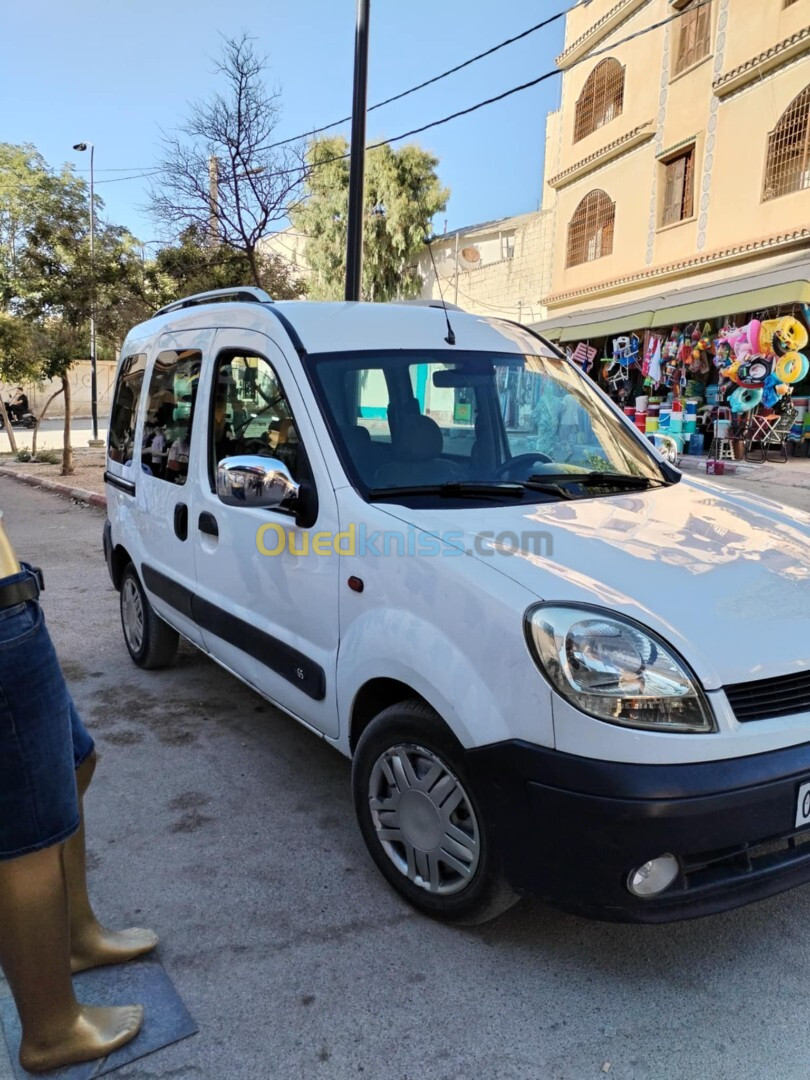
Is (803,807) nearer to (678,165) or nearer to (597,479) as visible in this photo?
(597,479)

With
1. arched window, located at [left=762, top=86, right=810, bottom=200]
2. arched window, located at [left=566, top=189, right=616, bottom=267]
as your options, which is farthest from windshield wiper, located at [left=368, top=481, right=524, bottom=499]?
arched window, located at [left=566, top=189, right=616, bottom=267]

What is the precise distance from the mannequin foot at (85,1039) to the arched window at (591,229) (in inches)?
788

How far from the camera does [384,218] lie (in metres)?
28.3

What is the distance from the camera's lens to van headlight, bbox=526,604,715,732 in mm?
1902

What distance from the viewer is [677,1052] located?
1.96 m

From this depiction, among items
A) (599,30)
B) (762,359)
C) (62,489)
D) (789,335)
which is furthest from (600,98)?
(62,489)

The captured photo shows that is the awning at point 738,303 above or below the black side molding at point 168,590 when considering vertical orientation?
above

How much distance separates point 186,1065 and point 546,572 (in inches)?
60.1

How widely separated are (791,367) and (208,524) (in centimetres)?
1335

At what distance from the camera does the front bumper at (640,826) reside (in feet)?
6.08

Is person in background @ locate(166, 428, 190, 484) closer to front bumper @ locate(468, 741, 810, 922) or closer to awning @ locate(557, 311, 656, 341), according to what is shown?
front bumper @ locate(468, 741, 810, 922)

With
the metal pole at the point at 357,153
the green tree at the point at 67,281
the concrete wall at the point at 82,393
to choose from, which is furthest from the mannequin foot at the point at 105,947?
the concrete wall at the point at 82,393

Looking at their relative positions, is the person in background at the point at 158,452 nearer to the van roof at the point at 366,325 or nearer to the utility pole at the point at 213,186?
the van roof at the point at 366,325

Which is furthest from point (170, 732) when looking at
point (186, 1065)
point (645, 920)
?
point (645, 920)
